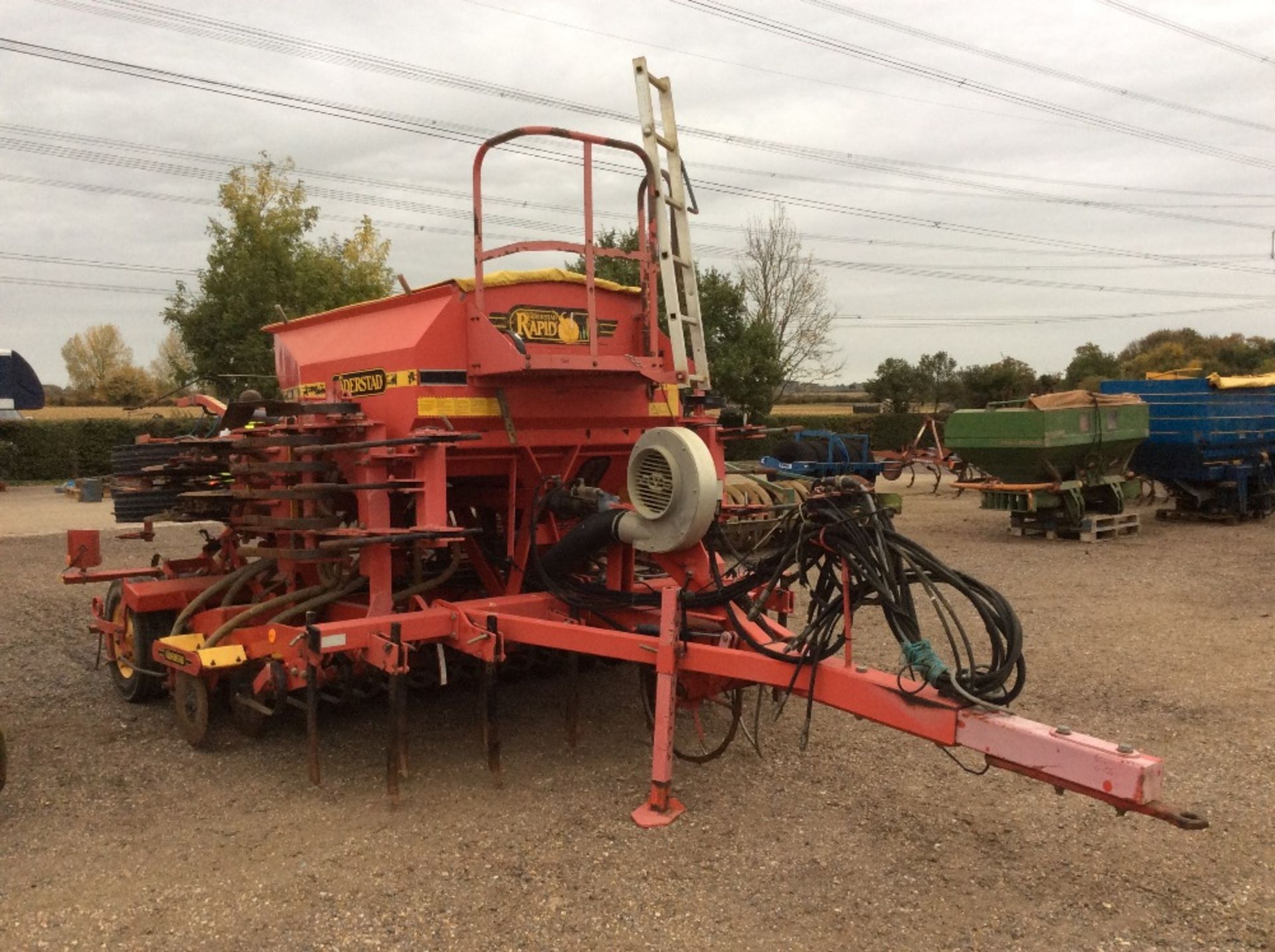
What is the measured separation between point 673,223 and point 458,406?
1.37m

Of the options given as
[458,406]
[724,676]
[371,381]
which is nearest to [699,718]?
[724,676]

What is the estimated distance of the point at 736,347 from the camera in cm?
2453

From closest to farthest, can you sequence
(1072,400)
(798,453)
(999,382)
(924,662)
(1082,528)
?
(924,662) < (1072,400) < (1082,528) < (798,453) < (999,382)

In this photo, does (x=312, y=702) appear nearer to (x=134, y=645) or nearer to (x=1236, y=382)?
(x=134, y=645)

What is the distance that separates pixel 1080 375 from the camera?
37.7m

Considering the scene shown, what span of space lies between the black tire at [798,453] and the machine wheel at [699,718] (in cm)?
1041

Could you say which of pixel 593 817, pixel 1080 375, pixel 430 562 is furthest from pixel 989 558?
pixel 1080 375

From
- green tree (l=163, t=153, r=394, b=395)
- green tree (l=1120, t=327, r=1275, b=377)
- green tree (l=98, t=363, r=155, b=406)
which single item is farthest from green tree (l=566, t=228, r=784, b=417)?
green tree (l=98, t=363, r=155, b=406)

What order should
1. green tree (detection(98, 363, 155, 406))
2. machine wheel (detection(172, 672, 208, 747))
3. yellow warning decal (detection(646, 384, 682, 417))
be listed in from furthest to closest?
1. green tree (detection(98, 363, 155, 406))
2. yellow warning decal (detection(646, 384, 682, 417))
3. machine wheel (detection(172, 672, 208, 747))

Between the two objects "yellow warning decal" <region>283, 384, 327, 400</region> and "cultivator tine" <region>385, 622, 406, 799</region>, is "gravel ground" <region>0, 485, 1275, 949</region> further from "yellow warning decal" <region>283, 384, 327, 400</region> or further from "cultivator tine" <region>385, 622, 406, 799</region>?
"yellow warning decal" <region>283, 384, 327, 400</region>

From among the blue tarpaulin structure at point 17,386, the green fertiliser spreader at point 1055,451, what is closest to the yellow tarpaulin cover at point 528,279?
the blue tarpaulin structure at point 17,386

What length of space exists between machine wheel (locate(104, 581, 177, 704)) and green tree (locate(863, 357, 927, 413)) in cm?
2948

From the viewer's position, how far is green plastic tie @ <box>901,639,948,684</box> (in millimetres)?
3410

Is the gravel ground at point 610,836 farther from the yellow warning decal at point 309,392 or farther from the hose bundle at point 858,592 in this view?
the yellow warning decal at point 309,392
